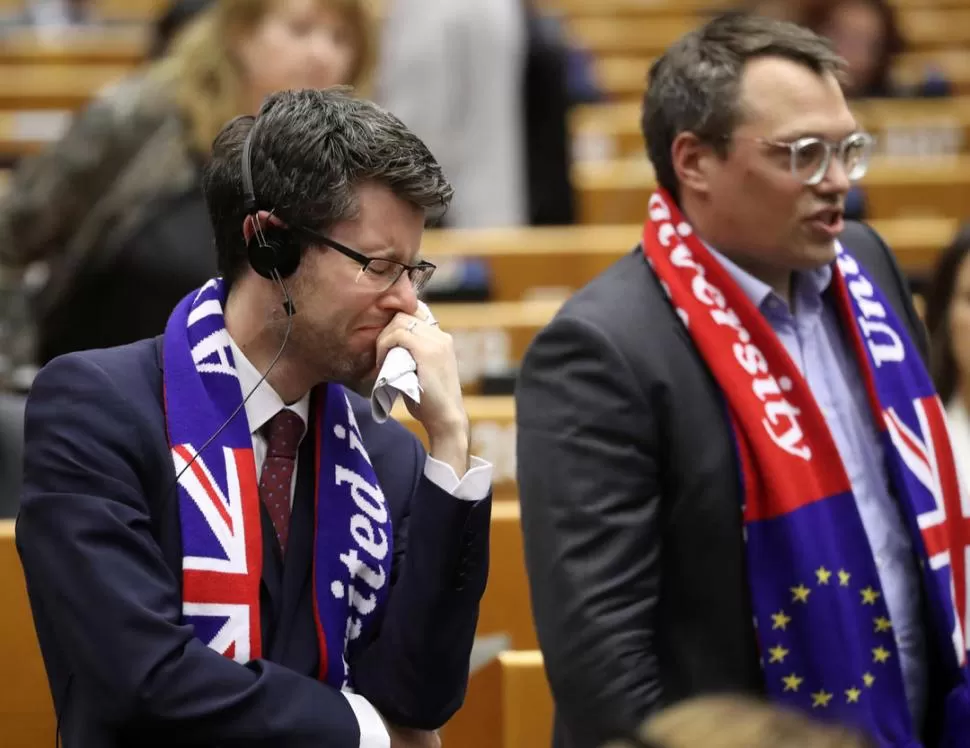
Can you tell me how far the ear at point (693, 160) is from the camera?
252 cm

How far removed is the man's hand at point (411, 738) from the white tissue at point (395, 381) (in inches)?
14.4

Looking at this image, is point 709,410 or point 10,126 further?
point 10,126

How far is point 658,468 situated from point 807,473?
210 mm

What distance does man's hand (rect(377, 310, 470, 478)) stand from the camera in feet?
6.36

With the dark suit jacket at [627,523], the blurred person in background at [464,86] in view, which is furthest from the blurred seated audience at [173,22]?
the dark suit jacket at [627,523]

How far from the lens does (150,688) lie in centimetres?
176

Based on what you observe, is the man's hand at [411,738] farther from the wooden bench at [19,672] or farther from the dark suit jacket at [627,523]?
A: the wooden bench at [19,672]

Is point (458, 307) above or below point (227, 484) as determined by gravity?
below

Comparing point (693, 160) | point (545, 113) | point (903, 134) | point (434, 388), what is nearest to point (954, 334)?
point (693, 160)

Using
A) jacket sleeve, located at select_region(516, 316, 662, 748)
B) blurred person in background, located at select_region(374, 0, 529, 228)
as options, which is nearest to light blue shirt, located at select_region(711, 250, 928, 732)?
jacket sleeve, located at select_region(516, 316, 662, 748)

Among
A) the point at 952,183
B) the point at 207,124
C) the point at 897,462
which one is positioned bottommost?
the point at 952,183

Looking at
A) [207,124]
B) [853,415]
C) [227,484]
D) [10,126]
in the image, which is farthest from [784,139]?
[10,126]

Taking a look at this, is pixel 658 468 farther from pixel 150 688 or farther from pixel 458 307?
pixel 458 307

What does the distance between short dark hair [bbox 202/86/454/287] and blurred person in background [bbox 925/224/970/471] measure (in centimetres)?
163
